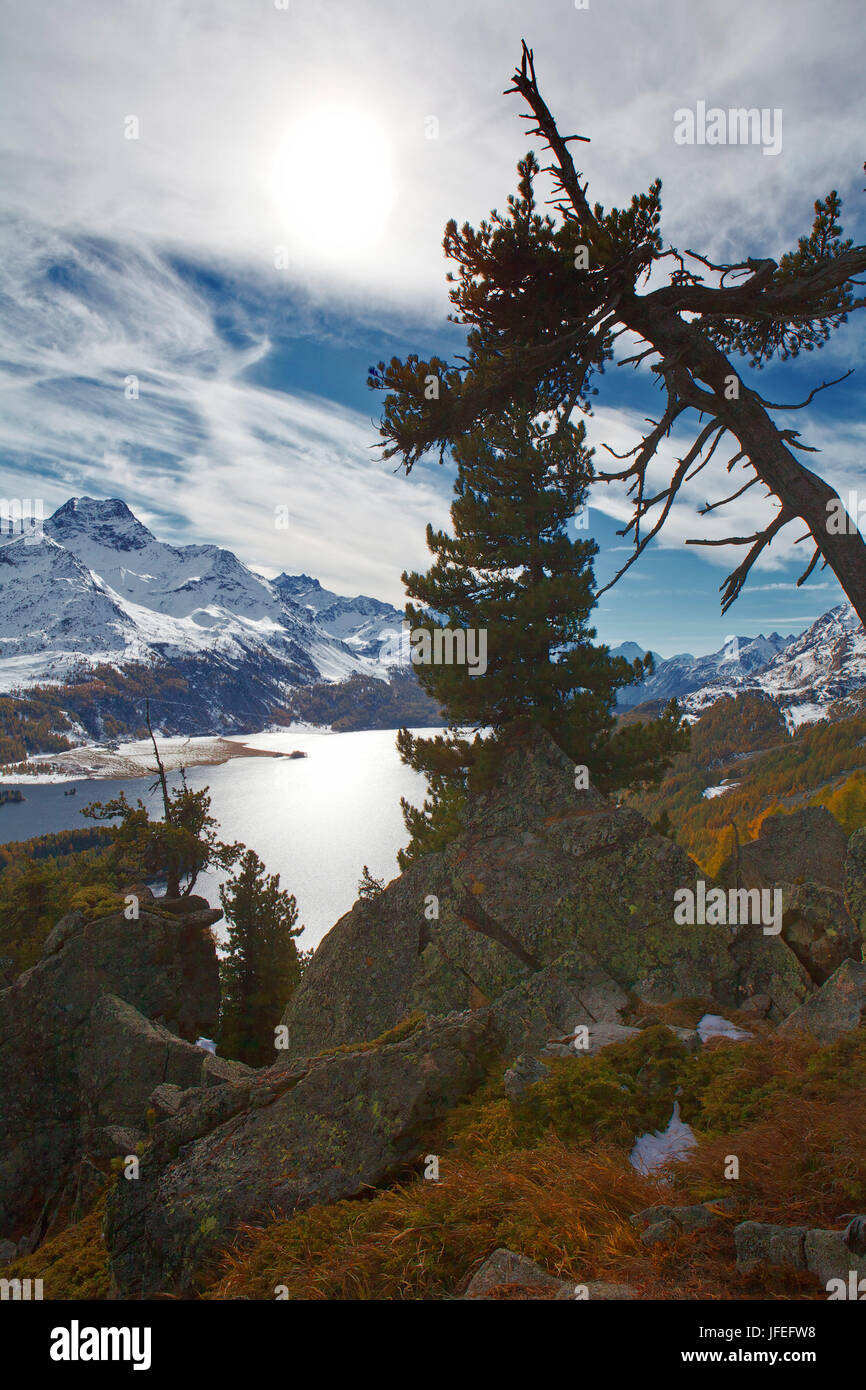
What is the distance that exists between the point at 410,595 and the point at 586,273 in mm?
12657

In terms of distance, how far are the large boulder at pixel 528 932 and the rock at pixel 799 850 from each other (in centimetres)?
337

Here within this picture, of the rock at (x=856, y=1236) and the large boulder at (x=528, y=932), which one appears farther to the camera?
the large boulder at (x=528, y=932)

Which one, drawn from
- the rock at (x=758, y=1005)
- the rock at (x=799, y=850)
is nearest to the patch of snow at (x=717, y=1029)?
the rock at (x=758, y=1005)

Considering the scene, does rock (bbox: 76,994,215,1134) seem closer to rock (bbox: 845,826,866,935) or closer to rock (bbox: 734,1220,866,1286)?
rock (bbox: 734,1220,866,1286)

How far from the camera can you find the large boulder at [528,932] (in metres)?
11.3

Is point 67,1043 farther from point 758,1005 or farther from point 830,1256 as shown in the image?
point 830,1256

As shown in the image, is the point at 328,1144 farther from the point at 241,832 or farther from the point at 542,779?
the point at 241,832

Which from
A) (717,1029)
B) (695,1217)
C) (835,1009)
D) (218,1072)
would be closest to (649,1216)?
(695,1217)

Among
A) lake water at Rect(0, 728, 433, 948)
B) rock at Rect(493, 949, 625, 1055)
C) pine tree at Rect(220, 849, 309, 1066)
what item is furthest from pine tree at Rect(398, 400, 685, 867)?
lake water at Rect(0, 728, 433, 948)

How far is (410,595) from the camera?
19.1m

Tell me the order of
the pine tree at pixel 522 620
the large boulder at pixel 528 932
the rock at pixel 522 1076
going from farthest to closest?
the pine tree at pixel 522 620 → the large boulder at pixel 528 932 → the rock at pixel 522 1076

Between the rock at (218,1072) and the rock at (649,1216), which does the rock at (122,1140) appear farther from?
the rock at (649,1216)

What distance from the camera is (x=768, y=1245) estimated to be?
140 inches
